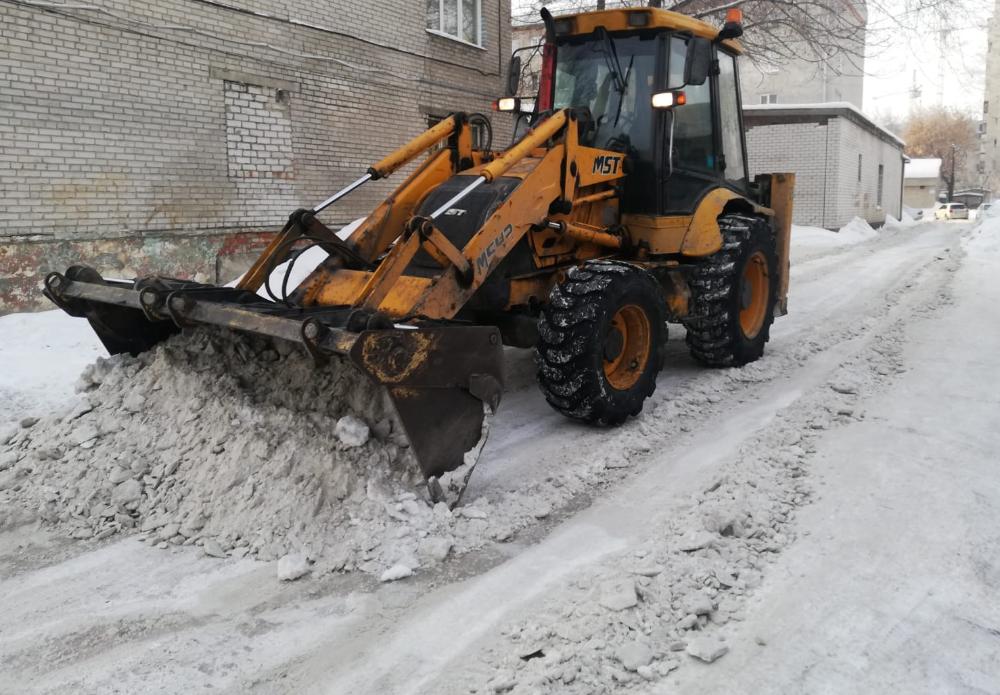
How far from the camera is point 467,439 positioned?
395 centimetres

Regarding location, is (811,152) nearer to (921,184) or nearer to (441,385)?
(441,385)

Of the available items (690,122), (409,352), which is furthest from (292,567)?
(690,122)

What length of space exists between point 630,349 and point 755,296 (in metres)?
2.20

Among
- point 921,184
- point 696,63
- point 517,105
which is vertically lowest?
point 517,105

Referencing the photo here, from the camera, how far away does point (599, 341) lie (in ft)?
15.6

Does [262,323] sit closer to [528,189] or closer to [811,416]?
[528,189]

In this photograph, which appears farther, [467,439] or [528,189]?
[528,189]

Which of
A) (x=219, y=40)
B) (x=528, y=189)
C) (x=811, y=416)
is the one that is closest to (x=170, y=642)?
(x=528, y=189)

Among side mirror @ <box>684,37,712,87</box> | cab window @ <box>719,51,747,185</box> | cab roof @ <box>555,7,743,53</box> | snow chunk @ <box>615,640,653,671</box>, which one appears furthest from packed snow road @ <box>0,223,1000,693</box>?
cab roof @ <box>555,7,743,53</box>

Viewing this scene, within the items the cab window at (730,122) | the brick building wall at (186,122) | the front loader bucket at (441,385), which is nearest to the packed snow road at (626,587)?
the front loader bucket at (441,385)

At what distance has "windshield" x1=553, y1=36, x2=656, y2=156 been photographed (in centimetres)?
575

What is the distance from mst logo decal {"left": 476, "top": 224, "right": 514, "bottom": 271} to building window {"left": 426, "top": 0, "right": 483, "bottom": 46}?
9.41 m

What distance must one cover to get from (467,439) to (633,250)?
8.88 ft

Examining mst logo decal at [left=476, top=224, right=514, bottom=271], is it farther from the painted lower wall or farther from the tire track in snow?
the painted lower wall
